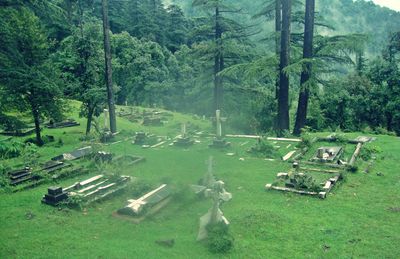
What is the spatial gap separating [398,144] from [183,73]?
1280 inches

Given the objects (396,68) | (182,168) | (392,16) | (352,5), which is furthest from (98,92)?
(352,5)

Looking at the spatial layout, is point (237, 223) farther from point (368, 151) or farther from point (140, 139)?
point (140, 139)

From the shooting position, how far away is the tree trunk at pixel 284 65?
2186 centimetres

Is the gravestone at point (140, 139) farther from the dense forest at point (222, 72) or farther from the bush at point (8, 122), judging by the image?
the bush at point (8, 122)

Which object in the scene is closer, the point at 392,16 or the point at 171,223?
the point at 171,223

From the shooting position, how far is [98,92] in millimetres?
21953

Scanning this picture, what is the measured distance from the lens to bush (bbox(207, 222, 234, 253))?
885cm

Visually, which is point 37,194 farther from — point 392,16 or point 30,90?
point 392,16

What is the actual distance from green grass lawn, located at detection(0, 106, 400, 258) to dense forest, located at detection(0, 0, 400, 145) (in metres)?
3.13

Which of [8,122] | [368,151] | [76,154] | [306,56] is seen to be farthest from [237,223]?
[306,56]

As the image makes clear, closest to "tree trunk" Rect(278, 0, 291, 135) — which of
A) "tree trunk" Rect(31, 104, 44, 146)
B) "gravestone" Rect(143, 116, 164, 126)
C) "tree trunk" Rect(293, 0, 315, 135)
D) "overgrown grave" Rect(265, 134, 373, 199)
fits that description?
"tree trunk" Rect(293, 0, 315, 135)

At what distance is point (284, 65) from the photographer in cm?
2238

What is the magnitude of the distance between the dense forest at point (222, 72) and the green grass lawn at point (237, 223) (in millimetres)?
3125

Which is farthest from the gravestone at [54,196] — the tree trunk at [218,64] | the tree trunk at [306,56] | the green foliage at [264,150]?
the tree trunk at [218,64]
